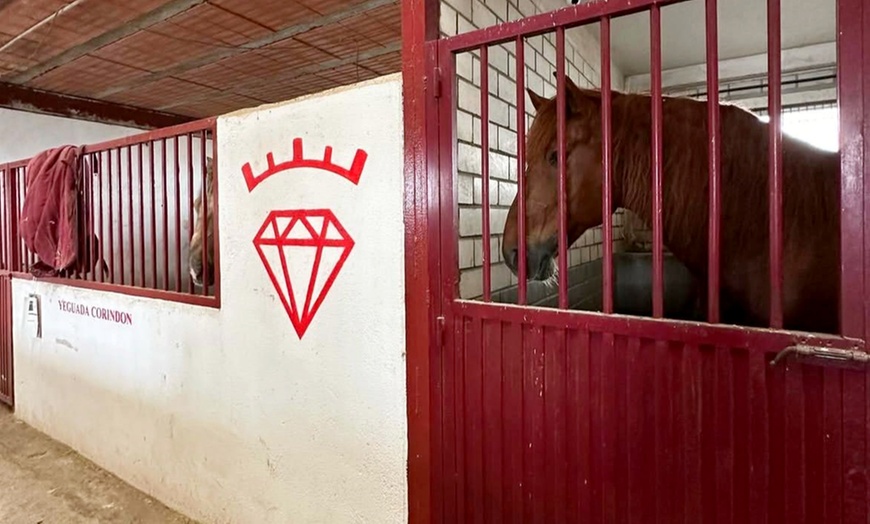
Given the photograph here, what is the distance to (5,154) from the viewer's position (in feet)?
13.9

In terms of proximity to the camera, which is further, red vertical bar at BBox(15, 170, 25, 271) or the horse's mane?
red vertical bar at BBox(15, 170, 25, 271)

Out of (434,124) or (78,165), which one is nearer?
(434,124)

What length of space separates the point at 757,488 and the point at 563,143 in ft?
2.65

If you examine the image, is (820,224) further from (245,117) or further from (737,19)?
(737,19)

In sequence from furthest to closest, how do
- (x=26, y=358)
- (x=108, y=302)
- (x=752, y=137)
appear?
1. (x=26, y=358)
2. (x=108, y=302)
3. (x=752, y=137)

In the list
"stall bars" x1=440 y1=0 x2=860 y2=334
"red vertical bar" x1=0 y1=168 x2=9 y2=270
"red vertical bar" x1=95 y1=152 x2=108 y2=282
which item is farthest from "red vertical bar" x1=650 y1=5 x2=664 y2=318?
"red vertical bar" x1=0 y1=168 x2=9 y2=270

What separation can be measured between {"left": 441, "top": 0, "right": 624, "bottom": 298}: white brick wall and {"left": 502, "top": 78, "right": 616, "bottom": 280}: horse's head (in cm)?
15

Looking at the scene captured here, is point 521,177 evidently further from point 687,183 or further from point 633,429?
point 633,429

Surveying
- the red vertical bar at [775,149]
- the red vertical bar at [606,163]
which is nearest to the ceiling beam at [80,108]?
the red vertical bar at [606,163]

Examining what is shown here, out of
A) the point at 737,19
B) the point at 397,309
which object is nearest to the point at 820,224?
the point at 397,309

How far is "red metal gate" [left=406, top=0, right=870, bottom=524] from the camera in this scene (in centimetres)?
89

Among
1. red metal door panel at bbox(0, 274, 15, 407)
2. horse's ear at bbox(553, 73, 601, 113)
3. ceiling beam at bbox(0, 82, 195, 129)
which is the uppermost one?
ceiling beam at bbox(0, 82, 195, 129)

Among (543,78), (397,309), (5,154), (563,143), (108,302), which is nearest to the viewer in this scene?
(563,143)

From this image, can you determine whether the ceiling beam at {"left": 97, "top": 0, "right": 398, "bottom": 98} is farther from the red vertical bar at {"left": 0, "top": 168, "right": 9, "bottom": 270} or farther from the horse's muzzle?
the horse's muzzle
